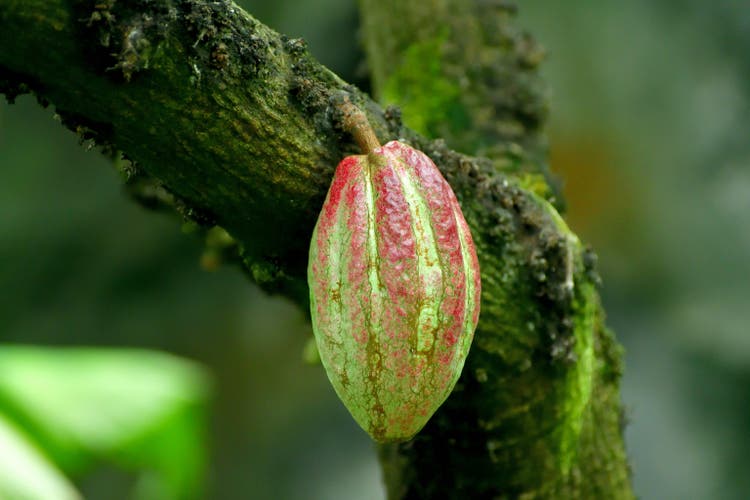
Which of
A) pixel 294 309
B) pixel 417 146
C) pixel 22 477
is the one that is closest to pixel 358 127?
pixel 417 146

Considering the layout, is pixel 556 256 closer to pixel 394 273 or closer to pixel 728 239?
pixel 394 273

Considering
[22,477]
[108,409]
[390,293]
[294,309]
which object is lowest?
[390,293]

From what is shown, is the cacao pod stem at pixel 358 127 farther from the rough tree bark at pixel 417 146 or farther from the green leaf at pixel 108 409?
the green leaf at pixel 108 409

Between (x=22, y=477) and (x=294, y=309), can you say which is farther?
(x=294, y=309)

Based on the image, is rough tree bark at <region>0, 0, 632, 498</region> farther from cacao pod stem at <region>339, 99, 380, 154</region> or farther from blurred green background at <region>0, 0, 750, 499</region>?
blurred green background at <region>0, 0, 750, 499</region>

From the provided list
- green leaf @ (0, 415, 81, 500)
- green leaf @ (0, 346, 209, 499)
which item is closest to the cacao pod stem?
green leaf @ (0, 415, 81, 500)

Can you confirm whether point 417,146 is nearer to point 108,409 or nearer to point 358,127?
point 358,127

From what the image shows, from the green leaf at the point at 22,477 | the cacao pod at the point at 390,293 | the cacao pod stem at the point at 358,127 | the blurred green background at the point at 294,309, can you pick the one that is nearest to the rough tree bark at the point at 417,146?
the cacao pod stem at the point at 358,127
